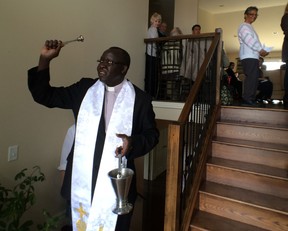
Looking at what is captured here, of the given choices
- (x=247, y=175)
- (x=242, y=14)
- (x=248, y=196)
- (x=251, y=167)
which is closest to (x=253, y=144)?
(x=251, y=167)

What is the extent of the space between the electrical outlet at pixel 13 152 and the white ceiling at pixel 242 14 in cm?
562

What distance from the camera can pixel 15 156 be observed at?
7.12ft

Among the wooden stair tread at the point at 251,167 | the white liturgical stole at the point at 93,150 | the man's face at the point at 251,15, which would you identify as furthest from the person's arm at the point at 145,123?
the man's face at the point at 251,15

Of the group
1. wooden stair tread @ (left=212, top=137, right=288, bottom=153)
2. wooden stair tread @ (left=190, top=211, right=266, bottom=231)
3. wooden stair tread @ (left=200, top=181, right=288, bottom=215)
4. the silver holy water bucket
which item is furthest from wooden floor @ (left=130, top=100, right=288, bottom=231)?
the silver holy water bucket

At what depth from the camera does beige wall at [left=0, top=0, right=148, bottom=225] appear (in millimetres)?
2053

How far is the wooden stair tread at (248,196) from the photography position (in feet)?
6.45

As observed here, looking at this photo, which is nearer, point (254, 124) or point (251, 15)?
point (254, 124)

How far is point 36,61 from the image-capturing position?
2.24m

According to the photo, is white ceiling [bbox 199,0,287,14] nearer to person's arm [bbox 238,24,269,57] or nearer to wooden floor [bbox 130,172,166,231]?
person's arm [bbox 238,24,269,57]

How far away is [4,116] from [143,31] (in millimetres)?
2504

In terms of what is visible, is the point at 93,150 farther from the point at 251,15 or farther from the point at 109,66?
the point at 251,15

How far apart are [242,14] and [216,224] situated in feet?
21.3

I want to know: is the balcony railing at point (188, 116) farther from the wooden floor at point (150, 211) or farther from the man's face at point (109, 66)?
the wooden floor at point (150, 211)

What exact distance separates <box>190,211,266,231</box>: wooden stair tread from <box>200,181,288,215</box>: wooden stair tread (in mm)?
176
